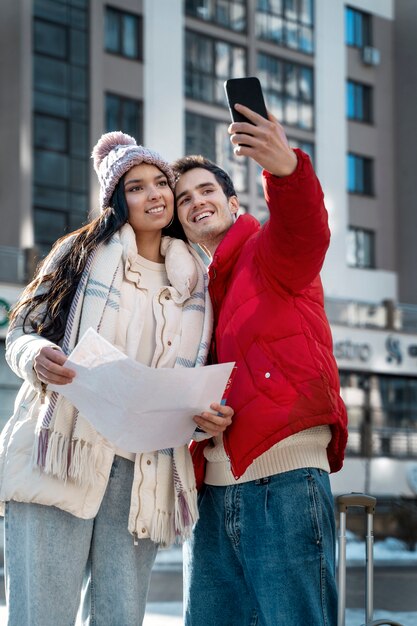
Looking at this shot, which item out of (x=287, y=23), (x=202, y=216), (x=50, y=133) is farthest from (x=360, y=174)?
(x=202, y=216)

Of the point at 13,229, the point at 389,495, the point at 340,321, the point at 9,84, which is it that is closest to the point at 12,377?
the point at 13,229

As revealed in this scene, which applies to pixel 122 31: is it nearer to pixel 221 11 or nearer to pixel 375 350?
pixel 221 11

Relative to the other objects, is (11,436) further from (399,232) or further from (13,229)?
(399,232)

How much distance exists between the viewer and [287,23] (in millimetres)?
32938

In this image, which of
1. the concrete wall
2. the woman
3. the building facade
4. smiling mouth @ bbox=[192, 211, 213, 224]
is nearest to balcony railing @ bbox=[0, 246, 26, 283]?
the building facade

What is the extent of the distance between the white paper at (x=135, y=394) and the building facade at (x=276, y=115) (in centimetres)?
1984

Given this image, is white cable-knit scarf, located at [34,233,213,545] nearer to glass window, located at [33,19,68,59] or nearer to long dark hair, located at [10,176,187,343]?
long dark hair, located at [10,176,187,343]

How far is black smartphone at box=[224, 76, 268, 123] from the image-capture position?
3037 mm

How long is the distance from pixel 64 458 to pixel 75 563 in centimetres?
34

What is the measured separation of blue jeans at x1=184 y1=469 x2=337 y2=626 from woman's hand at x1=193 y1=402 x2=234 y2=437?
222 mm

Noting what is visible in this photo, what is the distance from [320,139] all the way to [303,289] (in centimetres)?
3023

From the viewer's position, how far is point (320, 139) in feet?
109

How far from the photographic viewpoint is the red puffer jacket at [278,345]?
3336 mm

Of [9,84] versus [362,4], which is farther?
[362,4]
